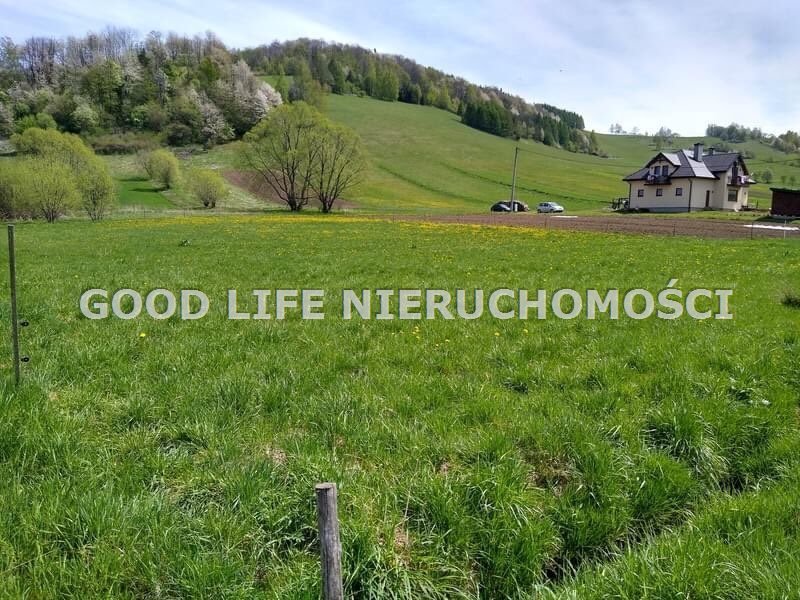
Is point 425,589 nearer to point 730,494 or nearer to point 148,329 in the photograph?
point 730,494

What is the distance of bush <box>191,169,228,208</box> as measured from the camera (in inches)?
2662

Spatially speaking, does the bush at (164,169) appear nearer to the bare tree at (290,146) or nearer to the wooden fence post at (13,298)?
the bare tree at (290,146)

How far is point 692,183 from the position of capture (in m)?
64.9

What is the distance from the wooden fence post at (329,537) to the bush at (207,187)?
7234 centimetres

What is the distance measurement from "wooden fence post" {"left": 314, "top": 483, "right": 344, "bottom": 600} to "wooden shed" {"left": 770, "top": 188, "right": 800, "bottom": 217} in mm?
59377

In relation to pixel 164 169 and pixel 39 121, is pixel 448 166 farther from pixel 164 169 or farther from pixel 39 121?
pixel 39 121

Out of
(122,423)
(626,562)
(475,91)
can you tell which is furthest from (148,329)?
(475,91)

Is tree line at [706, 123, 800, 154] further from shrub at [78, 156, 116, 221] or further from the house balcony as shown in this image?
shrub at [78, 156, 116, 221]

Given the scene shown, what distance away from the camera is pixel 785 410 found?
484cm

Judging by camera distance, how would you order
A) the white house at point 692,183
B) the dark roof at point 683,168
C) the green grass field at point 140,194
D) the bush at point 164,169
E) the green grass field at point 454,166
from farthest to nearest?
the green grass field at point 454,166 → the bush at point 164,169 → the green grass field at point 140,194 → the white house at point 692,183 → the dark roof at point 683,168

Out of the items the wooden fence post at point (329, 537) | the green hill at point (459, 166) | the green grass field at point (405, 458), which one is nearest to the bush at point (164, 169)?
the green hill at point (459, 166)

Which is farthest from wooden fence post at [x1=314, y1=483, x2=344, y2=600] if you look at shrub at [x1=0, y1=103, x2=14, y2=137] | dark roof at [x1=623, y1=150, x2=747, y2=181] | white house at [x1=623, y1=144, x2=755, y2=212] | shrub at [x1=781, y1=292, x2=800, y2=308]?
shrub at [x1=0, y1=103, x2=14, y2=137]

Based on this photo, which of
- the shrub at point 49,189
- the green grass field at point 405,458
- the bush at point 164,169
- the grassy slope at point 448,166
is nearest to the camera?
the green grass field at point 405,458

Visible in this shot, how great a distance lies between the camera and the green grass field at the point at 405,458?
278 cm
